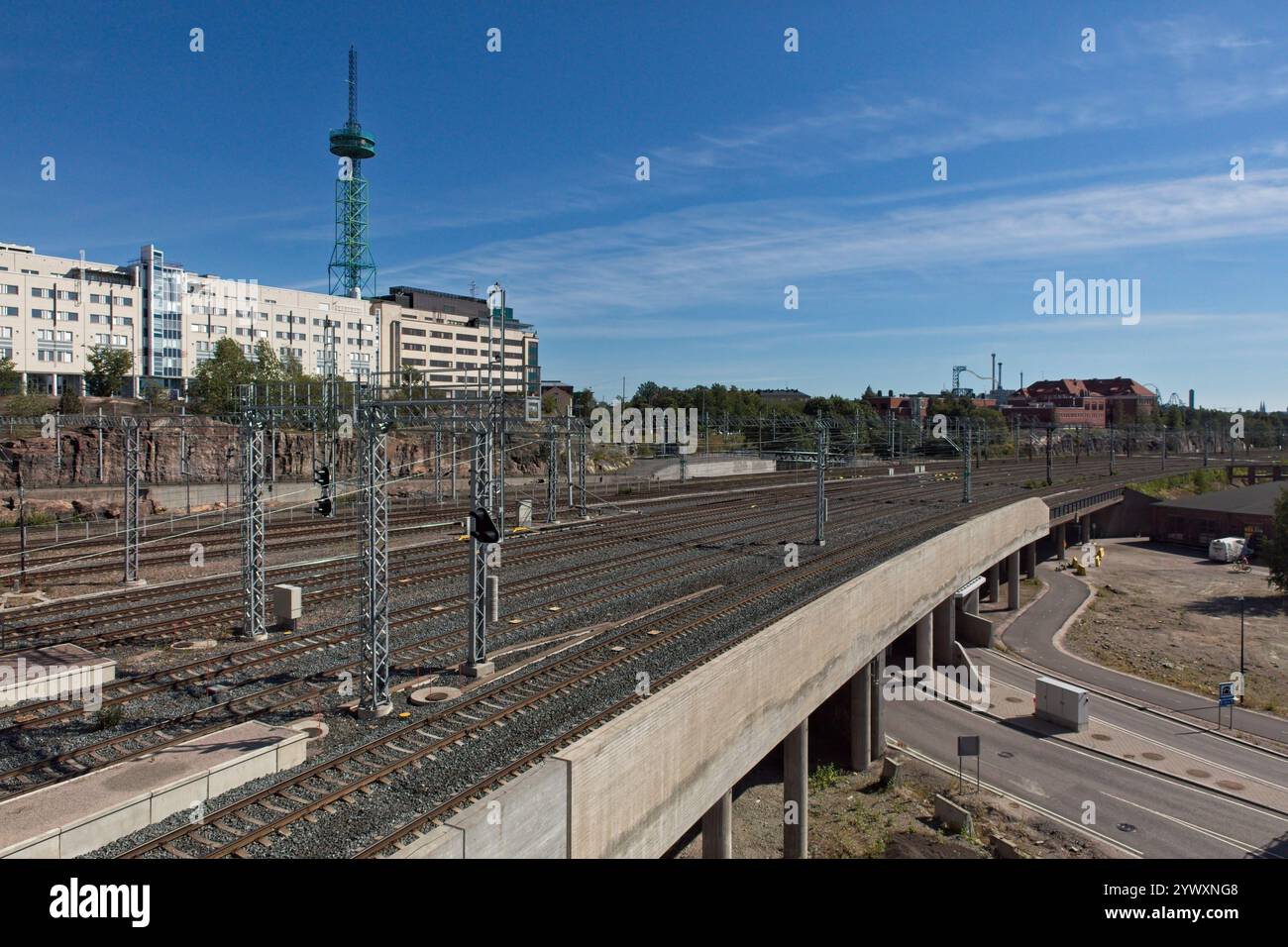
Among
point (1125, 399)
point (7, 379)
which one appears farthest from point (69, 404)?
point (1125, 399)

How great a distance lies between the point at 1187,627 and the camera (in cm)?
3762

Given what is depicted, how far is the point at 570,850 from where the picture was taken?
912 cm

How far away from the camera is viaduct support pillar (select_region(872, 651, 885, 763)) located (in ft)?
74.5

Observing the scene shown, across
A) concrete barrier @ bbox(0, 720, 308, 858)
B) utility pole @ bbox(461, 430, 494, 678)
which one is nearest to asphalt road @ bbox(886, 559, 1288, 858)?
utility pole @ bbox(461, 430, 494, 678)

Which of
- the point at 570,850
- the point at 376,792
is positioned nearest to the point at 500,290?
the point at 376,792

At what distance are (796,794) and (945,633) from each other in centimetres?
1646

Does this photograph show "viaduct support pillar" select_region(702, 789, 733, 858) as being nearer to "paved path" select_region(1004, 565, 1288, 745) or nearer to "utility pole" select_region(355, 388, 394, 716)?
"utility pole" select_region(355, 388, 394, 716)

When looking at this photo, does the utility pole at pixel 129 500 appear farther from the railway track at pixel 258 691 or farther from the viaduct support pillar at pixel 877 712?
the viaduct support pillar at pixel 877 712

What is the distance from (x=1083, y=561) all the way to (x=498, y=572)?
44.1 metres

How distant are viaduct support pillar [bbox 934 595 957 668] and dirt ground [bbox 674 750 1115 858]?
10.9 m

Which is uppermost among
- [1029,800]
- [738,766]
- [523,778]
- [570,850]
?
[523,778]
